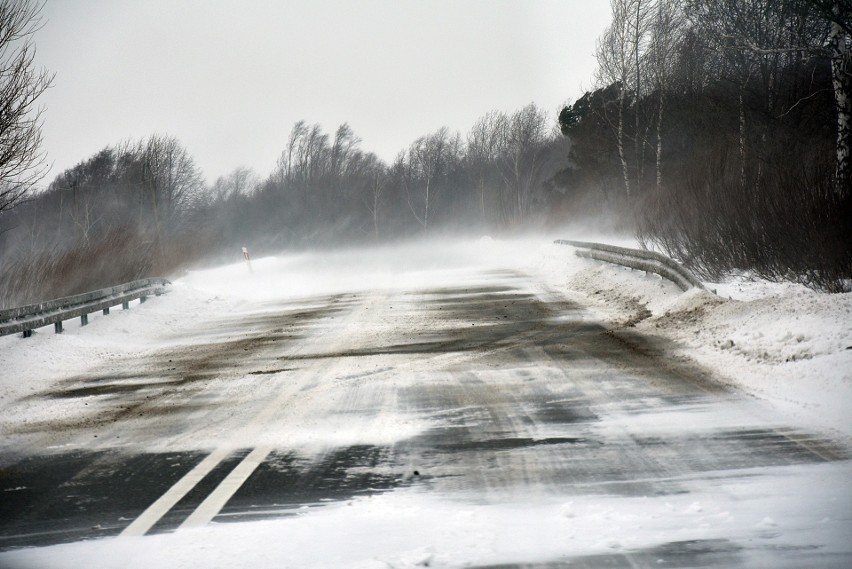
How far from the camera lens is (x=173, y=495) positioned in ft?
17.2

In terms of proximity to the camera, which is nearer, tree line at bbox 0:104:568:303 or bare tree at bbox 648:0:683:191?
bare tree at bbox 648:0:683:191

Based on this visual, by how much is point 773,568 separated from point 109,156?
8549 centimetres

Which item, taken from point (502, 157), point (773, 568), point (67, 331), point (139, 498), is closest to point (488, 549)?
point (773, 568)

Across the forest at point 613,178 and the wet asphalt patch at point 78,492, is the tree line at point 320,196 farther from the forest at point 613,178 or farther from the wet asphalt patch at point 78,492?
the wet asphalt patch at point 78,492

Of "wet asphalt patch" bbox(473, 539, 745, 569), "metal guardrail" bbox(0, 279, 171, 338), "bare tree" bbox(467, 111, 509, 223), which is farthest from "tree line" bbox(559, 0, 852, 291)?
"bare tree" bbox(467, 111, 509, 223)

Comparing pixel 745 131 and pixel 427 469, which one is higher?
pixel 745 131

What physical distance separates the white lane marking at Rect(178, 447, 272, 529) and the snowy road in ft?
0.07

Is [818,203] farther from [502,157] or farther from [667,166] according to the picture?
[502,157]

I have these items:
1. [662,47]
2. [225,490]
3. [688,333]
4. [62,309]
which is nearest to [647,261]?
[688,333]

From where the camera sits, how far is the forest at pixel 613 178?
15.9m

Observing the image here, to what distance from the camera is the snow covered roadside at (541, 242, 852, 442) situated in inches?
282

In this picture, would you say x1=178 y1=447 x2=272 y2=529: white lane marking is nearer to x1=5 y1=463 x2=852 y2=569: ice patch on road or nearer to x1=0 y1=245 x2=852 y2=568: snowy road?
x1=0 y1=245 x2=852 y2=568: snowy road

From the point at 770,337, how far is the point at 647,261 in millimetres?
8752

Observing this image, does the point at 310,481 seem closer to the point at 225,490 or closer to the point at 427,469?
the point at 225,490
